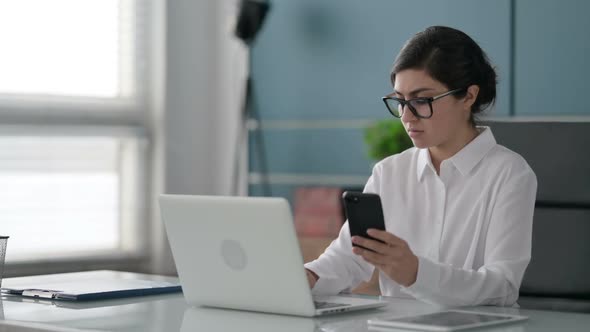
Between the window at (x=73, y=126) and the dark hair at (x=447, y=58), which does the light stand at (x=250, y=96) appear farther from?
the dark hair at (x=447, y=58)

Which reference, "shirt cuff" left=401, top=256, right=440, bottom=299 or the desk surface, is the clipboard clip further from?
"shirt cuff" left=401, top=256, right=440, bottom=299

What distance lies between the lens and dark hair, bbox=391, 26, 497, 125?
2293 mm

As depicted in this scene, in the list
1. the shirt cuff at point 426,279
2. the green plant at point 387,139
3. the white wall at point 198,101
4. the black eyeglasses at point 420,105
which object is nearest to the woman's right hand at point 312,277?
the shirt cuff at point 426,279

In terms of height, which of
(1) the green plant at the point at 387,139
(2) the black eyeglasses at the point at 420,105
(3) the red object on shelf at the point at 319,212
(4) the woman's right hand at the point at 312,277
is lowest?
(3) the red object on shelf at the point at 319,212

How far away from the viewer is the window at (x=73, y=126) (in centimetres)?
470

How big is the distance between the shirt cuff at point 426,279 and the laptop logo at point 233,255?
331 mm

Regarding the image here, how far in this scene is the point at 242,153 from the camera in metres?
5.30

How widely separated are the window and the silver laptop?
2856 millimetres

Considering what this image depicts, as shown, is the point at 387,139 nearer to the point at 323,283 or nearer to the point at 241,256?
the point at 323,283

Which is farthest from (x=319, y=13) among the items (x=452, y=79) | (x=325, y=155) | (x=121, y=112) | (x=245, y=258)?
(x=245, y=258)

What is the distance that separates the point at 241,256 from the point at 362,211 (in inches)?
10.0

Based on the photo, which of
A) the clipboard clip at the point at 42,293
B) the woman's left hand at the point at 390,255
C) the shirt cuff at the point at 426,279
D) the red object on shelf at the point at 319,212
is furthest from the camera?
the red object on shelf at the point at 319,212

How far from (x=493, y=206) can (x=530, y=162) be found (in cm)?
19

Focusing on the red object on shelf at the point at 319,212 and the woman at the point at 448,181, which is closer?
the woman at the point at 448,181
